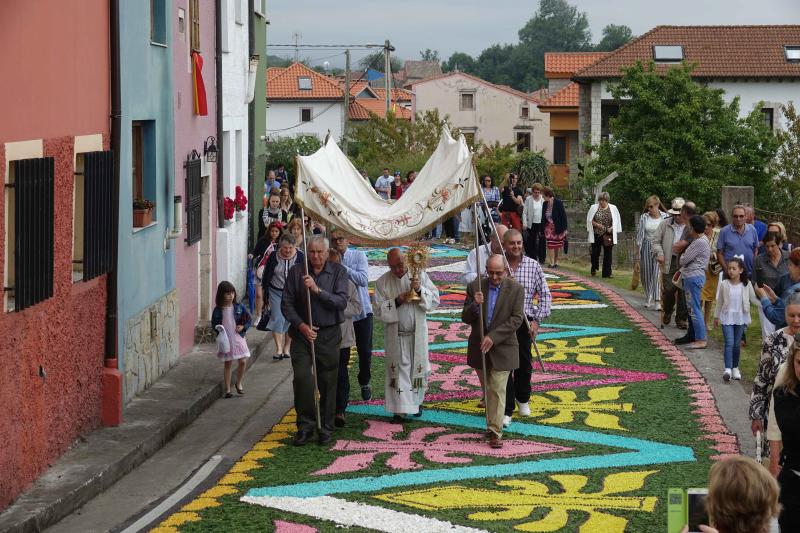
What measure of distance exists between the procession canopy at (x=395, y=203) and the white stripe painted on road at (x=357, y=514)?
12.8ft

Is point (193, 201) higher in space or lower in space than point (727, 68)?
lower

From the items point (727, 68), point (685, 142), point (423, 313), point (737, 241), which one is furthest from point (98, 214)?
point (727, 68)

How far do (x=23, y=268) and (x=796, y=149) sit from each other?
37576mm

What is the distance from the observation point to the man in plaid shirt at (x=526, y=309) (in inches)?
552

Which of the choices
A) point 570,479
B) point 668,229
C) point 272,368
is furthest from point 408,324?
point 668,229

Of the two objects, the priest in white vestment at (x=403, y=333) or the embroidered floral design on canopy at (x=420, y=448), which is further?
the priest in white vestment at (x=403, y=333)

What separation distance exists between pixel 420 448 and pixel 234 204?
1085cm

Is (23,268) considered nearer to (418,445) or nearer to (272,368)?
(418,445)

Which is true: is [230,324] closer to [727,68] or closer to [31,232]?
[31,232]

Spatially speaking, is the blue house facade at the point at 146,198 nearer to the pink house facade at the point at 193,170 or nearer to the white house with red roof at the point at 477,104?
the pink house facade at the point at 193,170

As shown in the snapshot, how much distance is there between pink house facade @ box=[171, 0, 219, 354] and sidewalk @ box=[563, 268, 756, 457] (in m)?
6.66

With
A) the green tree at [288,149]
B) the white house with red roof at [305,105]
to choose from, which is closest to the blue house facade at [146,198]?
the green tree at [288,149]

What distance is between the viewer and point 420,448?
12.7 metres

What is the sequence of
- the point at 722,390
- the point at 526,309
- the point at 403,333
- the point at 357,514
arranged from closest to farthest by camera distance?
1. the point at 357,514
2. the point at 403,333
3. the point at 526,309
4. the point at 722,390
